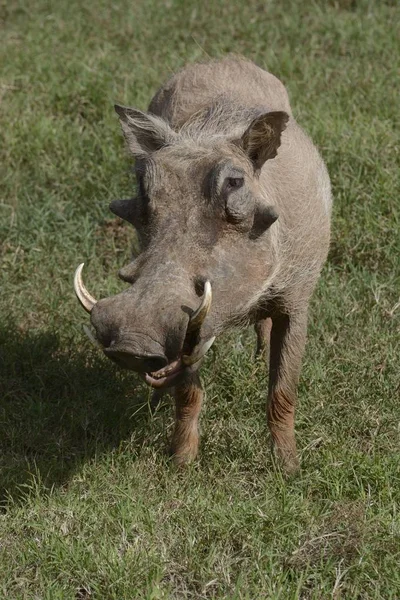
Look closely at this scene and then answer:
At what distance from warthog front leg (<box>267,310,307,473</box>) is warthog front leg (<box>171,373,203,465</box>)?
347mm

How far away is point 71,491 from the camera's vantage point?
180 inches

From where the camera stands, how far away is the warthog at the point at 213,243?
374cm

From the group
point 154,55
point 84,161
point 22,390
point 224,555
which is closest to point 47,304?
point 22,390

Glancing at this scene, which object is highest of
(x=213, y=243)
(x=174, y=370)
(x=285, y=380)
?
(x=213, y=243)

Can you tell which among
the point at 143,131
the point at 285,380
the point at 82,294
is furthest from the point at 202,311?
the point at 285,380

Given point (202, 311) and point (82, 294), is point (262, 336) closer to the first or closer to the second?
point (82, 294)

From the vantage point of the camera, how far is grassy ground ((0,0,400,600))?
400cm

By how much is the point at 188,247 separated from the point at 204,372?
1595 mm

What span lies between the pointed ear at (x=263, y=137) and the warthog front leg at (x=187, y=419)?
109cm

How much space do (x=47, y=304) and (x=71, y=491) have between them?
1.62 meters

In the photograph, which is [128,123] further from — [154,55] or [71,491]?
[154,55]

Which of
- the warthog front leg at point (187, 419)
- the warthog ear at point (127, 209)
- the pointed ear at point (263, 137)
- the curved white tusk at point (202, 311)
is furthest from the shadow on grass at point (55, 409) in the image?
the pointed ear at point (263, 137)

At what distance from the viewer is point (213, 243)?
4012 millimetres

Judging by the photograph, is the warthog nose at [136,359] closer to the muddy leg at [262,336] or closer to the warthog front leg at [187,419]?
the warthog front leg at [187,419]
